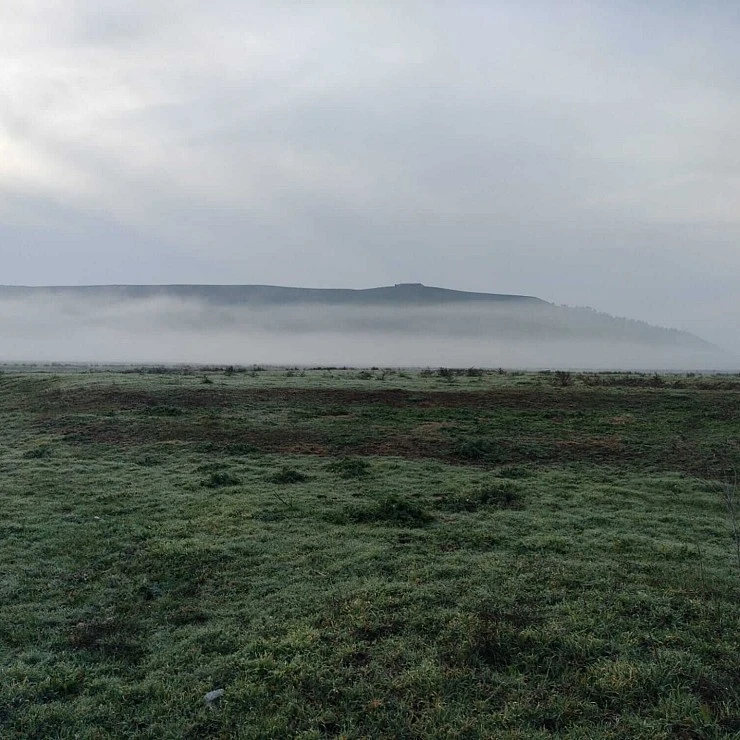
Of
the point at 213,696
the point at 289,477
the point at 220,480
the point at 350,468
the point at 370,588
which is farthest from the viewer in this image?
the point at 350,468

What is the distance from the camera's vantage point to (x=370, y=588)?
29.7 ft

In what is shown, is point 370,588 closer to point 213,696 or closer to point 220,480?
point 213,696

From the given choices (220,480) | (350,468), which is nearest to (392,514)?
(350,468)

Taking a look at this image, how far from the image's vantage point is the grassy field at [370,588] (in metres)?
6.22

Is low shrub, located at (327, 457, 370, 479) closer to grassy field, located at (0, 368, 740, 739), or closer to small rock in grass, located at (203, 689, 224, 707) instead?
grassy field, located at (0, 368, 740, 739)

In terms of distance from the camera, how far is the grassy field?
6.22 meters

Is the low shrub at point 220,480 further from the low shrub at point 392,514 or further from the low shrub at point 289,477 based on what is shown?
the low shrub at point 392,514

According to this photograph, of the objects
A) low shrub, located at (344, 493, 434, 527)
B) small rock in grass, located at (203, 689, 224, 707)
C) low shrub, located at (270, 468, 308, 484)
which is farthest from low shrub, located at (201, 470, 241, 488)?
small rock in grass, located at (203, 689, 224, 707)

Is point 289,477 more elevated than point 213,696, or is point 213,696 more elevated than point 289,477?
point 289,477

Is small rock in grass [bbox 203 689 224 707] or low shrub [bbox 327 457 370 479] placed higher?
low shrub [bbox 327 457 370 479]

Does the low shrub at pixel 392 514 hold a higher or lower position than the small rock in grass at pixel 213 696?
higher

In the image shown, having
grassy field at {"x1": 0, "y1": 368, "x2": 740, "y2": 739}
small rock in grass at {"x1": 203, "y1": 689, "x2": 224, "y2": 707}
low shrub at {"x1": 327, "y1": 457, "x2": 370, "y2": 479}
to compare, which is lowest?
small rock in grass at {"x1": 203, "y1": 689, "x2": 224, "y2": 707}

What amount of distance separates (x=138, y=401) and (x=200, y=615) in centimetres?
2221

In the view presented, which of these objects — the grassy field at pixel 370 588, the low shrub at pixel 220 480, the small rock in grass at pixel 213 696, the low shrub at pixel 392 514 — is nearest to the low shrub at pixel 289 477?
the grassy field at pixel 370 588
